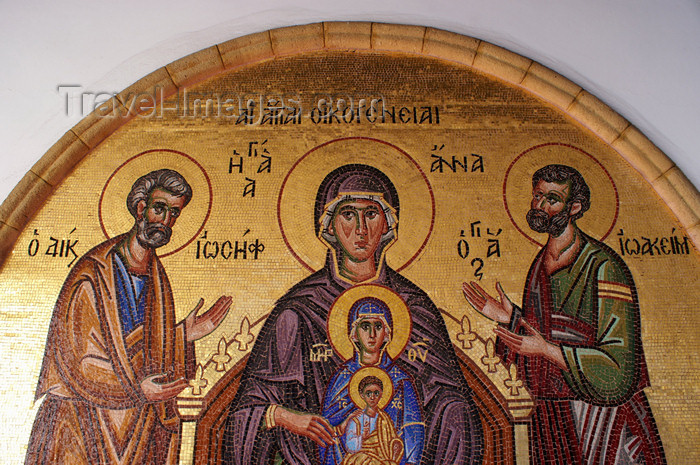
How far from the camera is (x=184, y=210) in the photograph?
5344 millimetres

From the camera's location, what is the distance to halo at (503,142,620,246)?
5258 millimetres

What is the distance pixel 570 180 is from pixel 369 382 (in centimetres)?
243

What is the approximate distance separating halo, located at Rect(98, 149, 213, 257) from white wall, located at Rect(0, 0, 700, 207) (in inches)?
28.0

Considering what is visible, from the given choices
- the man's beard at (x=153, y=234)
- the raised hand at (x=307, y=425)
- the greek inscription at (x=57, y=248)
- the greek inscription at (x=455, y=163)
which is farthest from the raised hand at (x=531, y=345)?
the greek inscription at (x=57, y=248)

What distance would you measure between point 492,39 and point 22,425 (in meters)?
5.08

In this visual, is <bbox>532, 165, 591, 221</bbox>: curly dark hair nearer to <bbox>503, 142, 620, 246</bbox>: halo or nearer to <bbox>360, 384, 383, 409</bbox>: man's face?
<bbox>503, 142, 620, 246</bbox>: halo

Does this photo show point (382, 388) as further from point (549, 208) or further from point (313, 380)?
point (549, 208)

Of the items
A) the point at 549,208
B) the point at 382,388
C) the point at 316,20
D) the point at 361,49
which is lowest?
the point at 382,388

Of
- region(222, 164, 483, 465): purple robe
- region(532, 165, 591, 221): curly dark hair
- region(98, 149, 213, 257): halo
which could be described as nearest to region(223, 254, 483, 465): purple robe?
region(222, 164, 483, 465): purple robe

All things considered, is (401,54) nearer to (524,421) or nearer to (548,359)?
(548,359)

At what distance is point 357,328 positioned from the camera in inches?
194

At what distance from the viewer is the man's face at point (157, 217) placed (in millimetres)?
5273

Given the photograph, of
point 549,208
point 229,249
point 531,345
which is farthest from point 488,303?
point 229,249

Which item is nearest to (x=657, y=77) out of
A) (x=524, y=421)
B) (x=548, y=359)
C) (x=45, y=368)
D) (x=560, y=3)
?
(x=560, y=3)
